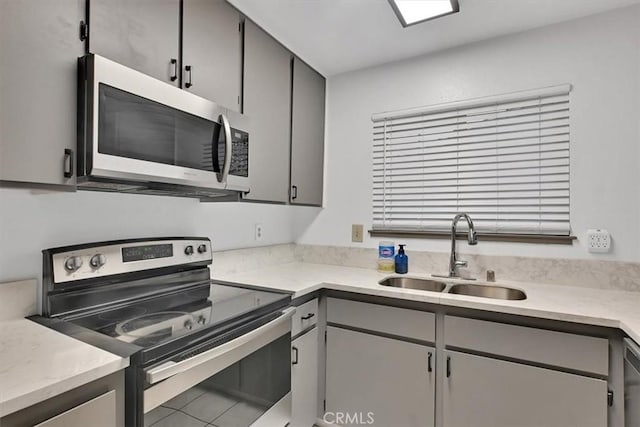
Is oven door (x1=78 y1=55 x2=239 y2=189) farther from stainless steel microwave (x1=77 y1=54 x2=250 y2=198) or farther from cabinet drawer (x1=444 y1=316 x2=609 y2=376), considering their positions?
cabinet drawer (x1=444 y1=316 x2=609 y2=376)

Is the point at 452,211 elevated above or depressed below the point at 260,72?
below

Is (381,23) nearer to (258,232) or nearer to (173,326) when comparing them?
(258,232)

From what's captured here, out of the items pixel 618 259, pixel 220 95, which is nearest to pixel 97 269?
pixel 220 95

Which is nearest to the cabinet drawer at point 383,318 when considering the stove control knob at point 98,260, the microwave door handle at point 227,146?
the microwave door handle at point 227,146

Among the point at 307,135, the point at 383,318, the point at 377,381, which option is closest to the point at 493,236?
the point at 383,318

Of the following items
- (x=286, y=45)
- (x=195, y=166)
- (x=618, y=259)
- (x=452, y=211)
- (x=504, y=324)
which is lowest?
(x=504, y=324)

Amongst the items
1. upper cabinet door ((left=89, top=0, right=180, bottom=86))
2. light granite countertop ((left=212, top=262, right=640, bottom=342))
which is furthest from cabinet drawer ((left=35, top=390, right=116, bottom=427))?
upper cabinet door ((left=89, top=0, right=180, bottom=86))

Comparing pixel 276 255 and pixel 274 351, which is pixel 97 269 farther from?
pixel 276 255

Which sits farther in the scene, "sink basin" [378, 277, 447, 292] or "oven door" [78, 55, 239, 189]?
"sink basin" [378, 277, 447, 292]

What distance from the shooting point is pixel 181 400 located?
3.19 ft

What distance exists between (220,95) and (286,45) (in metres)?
0.73

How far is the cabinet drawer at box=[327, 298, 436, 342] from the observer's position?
5.19 ft

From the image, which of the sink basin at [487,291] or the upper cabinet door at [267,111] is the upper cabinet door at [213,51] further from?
the sink basin at [487,291]

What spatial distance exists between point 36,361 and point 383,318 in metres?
1.36
